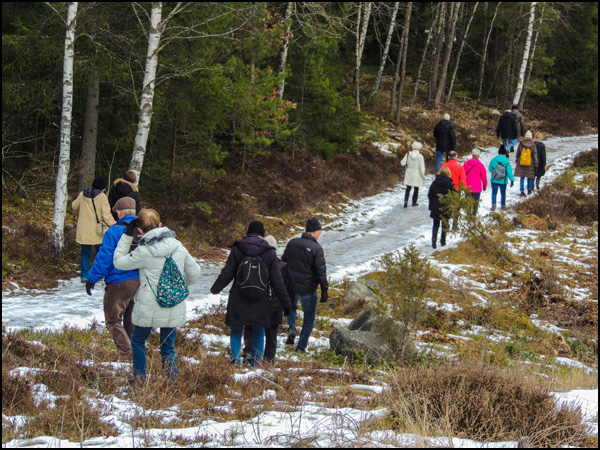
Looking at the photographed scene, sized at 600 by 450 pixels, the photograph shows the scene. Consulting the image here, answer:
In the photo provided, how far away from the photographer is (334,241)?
48.5ft

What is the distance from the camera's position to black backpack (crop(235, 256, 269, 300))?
21.1 ft

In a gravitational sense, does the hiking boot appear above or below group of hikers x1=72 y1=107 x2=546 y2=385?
below

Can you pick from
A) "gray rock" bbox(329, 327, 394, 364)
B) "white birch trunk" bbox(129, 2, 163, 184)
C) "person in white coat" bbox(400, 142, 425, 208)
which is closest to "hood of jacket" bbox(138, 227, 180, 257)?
"gray rock" bbox(329, 327, 394, 364)

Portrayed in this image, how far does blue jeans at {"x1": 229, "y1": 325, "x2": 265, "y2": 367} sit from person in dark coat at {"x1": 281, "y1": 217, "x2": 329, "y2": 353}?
37.5 inches

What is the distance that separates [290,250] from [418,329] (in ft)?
9.66

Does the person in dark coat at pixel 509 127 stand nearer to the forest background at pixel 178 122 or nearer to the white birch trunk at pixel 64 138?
the forest background at pixel 178 122

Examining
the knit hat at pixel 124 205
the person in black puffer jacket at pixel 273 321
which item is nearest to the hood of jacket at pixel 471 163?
the person in black puffer jacket at pixel 273 321

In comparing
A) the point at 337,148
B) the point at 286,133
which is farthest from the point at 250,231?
the point at 337,148

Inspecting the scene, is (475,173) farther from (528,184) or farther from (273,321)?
(273,321)

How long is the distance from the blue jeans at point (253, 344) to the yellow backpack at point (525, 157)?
1325cm

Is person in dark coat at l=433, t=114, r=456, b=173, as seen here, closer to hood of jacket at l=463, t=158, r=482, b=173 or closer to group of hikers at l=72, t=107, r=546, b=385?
hood of jacket at l=463, t=158, r=482, b=173

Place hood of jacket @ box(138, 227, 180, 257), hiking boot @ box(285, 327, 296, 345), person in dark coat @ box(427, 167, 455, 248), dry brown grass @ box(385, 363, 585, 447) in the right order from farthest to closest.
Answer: person in dark coat @ box(427, 167, 455, 248) → hiking boot @ box(285, 327, 296, 345) → hood of jacket @ box(138, 227, 180, 257) → dry brown grass @ box(385, 363, 585, 447)

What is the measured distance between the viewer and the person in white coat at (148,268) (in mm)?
5262

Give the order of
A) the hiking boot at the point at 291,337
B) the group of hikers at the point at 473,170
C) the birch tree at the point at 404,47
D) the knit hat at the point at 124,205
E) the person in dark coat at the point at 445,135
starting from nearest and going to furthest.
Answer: the knit hat at the point at 124,205, the hiking boot at the point at 291,337, the group of hikers at the point at 473,170, the person in dark coat at the point at 445,135, the birch tree at the point at 404,47
